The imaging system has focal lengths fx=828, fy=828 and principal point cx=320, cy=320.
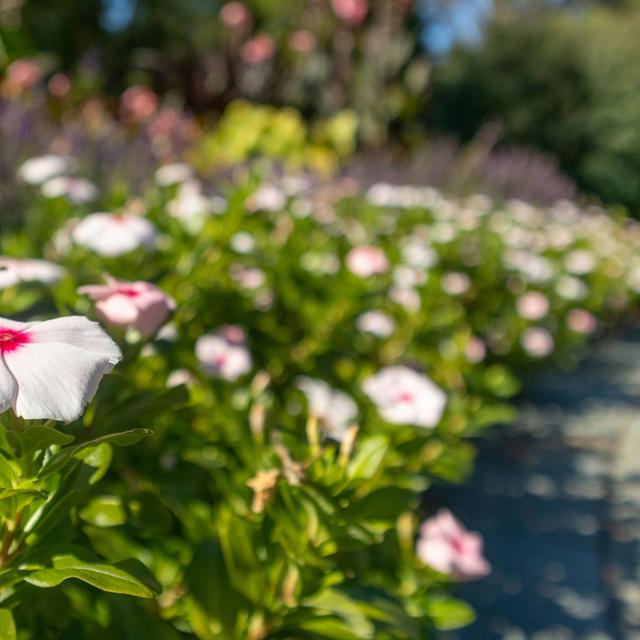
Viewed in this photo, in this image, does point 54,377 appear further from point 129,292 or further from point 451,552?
point 451,552

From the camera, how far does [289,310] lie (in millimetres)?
2438

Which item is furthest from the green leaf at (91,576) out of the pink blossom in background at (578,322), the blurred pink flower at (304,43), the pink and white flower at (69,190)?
the blurred pink flower at (304,43)

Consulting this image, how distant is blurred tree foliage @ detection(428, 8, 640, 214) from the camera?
14328 mm

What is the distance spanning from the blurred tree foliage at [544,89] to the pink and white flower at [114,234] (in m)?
12.8

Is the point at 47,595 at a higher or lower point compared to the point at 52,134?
higher

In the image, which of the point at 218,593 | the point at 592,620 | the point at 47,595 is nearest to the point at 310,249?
the point at 592,620

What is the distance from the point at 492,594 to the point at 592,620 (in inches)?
11.5

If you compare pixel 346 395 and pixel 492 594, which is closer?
pixel 346 395

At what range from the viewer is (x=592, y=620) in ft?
7.86

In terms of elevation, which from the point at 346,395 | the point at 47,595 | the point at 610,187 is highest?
the point at 47,595

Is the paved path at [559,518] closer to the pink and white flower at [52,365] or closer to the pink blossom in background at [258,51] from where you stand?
the pink and white flower at [52,365]

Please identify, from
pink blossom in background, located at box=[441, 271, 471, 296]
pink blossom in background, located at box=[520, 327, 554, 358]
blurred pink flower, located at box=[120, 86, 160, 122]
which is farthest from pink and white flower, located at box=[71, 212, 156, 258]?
blurred pink flower, located at box=[120, 86, 160, 122]

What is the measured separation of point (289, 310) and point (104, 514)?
4.52 ft

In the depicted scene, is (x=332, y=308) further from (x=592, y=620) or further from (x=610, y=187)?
(x=610, y=187)
